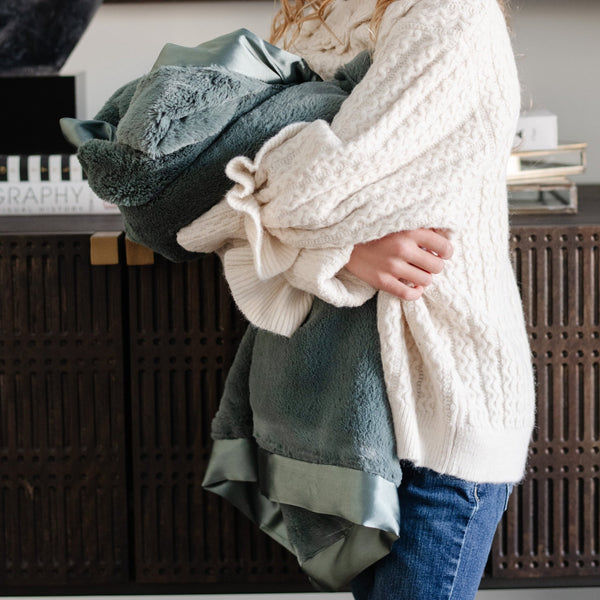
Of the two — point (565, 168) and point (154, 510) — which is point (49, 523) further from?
point (565, 168)

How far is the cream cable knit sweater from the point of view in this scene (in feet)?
2.50

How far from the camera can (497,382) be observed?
839mm

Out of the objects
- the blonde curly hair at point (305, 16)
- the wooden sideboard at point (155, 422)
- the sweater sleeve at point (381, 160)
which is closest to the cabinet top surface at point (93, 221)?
the wooden sideboard at point (155, 422)

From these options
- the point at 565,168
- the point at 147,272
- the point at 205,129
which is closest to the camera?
the point at 205,129

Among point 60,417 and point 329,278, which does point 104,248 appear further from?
point 329,278

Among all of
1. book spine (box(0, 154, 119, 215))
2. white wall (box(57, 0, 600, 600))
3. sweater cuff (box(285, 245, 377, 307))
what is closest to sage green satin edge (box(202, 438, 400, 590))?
sweater cuff (box(285, 245, 377, 307))

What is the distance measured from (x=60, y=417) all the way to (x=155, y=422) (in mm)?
137

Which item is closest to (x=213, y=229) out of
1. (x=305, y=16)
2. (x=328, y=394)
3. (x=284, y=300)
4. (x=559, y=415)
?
(x=284, y=300)

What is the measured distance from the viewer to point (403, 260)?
31.1 inches

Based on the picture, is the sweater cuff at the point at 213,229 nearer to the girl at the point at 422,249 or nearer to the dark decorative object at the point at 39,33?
the girl at the point at 422,249

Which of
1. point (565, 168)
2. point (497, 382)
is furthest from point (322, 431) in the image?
point (565, 168)

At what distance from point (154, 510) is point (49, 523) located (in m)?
0.16

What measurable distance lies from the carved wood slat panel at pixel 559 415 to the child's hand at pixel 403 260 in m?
0.42

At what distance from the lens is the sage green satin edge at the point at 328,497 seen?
82cm
